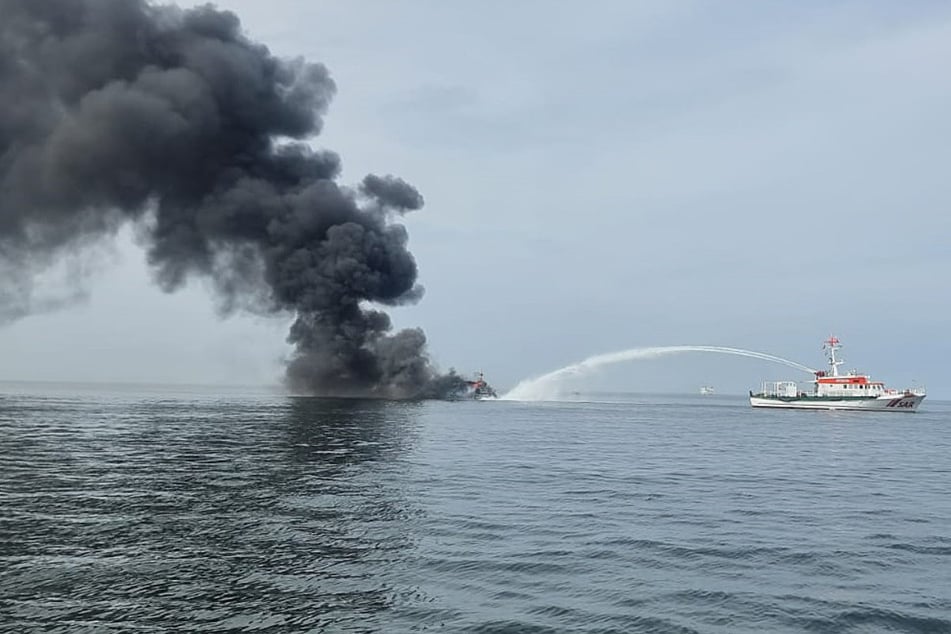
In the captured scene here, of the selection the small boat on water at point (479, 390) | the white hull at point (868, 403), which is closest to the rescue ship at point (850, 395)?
the white hull at point (868, 403)

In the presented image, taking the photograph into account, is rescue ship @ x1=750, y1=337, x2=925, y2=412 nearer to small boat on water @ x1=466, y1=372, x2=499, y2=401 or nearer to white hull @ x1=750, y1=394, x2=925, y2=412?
white hull @ x1=750, y1=394, x2=925, y2=412

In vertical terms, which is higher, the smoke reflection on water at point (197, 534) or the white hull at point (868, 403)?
the white hull at point (868, 403)

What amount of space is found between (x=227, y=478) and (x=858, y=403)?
13717 centimetres

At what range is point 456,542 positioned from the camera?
971 inches

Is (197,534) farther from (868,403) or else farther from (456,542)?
(868,403)

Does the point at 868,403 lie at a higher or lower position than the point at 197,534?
higher

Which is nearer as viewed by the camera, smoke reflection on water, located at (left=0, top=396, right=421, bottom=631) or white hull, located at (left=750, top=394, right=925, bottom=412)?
smoke reflection on water, located at (left=0, top=396, right=421, bottom=631)

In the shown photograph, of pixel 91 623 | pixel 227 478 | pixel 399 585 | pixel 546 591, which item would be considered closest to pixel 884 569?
pixel 546 591

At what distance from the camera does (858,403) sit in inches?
5610

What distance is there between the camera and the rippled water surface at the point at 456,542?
17281 millimetres

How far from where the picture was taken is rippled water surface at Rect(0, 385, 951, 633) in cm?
1728

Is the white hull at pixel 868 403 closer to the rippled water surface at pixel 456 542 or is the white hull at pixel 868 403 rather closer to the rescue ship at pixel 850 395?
the rescue ship at pixel 850 395

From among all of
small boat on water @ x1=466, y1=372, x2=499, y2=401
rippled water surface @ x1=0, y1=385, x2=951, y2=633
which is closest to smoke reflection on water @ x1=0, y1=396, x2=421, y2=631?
rippled water surface @ x1=0, y1=385, x2=951, y2=633

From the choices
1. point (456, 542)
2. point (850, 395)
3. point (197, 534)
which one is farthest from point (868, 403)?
point (197, 534)
